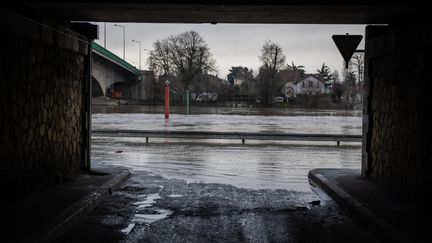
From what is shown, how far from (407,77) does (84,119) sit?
703cm

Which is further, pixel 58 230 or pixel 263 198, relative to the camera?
pixel 263 198

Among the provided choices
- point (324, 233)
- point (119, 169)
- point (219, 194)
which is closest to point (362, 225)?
point (324, 233)

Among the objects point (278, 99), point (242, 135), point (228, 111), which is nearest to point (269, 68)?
point (278, 99)

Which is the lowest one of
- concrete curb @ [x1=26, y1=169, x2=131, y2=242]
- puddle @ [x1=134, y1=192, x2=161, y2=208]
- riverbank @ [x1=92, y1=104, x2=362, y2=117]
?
puddle @ [x1=134, y1=192, x2=161, y2=208]

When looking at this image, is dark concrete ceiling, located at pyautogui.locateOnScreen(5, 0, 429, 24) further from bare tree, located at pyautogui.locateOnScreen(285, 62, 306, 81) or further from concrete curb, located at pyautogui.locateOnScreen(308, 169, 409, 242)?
bare tree, located at pyautogui.locateOnScreen(285, 62, 306, 81)

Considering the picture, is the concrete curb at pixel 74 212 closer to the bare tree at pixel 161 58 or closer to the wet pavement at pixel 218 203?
the wet pavement at pixel 218 203

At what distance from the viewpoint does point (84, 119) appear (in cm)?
1270

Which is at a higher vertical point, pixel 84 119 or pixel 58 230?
pixel 84 119

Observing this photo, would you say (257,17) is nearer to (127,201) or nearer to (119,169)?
(127,201)

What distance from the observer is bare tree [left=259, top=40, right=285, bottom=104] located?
335ft

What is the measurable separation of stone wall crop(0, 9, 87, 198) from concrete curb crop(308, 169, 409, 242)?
17.4ft

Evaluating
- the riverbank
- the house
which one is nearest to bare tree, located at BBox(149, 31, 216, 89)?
the riverbank

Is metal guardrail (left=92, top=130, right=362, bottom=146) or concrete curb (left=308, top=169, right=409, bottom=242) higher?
metal guardrail (left=92, top=130, right=362, bottom=146)

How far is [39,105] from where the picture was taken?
9867 mm
